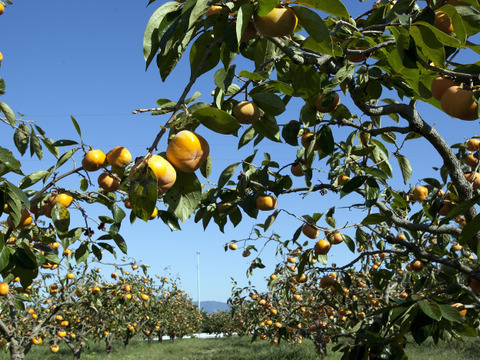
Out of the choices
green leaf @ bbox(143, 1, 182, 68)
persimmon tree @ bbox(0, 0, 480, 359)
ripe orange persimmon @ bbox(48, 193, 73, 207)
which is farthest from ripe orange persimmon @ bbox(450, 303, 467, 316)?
ripe orange persimmon @ bbox(48, 193, 73, 207)

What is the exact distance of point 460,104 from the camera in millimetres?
1147

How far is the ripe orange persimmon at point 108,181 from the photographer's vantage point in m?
1.49

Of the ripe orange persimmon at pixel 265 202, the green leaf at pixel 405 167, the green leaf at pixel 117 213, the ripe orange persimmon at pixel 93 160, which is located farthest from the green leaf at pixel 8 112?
the green leaf at pixel 405 167

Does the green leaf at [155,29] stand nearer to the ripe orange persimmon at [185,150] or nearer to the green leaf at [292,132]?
the ripe orange persimmon at [185,150]

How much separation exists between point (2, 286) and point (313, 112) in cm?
330

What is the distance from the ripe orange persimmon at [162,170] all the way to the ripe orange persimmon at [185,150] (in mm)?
21

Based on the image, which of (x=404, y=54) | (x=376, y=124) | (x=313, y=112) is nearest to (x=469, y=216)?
(x=376, y=124)

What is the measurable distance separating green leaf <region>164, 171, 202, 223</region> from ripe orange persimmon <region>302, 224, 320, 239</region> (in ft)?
7.82

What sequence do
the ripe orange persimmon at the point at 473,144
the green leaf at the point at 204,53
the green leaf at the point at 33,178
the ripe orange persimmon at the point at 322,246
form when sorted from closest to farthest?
the green leaf at the point at 204,53
the green leaf at the point at 33,178
the ripe orange persimmon at the point at 473,144
the ripe orange persimmon at the point at 322,246

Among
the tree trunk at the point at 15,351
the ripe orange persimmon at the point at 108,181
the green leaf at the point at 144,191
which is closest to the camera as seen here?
the green leaf at the point at 144,191

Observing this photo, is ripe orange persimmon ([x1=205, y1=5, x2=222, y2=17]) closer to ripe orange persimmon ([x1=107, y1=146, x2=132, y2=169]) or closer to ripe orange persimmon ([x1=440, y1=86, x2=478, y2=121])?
ripe orange persimmon ([x1=107, y1=146, x2=132, y2=169])

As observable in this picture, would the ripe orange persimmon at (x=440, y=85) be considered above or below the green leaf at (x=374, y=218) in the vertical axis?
above

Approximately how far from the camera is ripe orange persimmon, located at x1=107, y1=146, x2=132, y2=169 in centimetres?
114

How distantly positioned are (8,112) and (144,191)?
2268 millimetres
